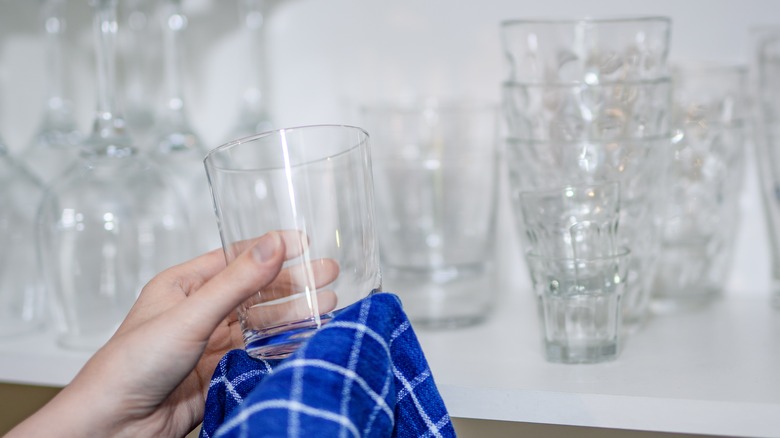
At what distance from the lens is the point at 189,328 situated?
534 millimetres

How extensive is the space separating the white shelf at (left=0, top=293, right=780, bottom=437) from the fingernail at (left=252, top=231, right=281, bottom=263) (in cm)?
19

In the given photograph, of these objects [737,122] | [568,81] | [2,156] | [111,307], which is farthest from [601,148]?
[2,156]

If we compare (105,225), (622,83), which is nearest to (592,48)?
(622,83)

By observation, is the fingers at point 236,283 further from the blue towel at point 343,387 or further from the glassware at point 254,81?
the glassware at point 254,81

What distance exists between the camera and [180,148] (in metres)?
0.88

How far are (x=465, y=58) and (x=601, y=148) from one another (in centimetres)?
25

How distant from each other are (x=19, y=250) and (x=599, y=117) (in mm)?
618

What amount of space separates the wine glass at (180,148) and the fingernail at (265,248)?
0.37 metres

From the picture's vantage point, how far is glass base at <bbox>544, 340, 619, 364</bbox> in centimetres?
67

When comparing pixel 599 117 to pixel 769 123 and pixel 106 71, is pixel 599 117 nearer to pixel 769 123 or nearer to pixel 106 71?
pixel 769 123

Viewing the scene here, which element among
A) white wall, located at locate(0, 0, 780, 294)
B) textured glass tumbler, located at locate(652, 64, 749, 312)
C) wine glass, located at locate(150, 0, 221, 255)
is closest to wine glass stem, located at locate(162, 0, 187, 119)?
wine glass, located at locate(150, 0, 221, 255)

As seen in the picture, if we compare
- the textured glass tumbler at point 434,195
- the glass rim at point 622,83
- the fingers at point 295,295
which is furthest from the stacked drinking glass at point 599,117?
the fingers at point 295,295

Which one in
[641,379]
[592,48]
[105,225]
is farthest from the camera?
[105,225]

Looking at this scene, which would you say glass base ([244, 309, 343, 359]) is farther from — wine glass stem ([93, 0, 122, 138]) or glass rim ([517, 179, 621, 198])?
wine glass stem ([93, 0, 122, 138])
